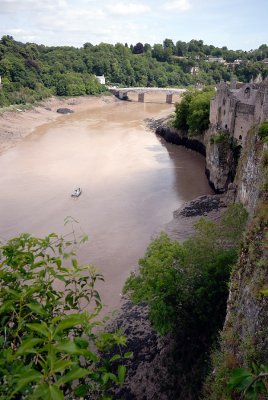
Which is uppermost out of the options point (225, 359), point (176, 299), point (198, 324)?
point (225, 359)

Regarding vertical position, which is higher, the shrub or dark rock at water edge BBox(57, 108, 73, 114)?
the shrub

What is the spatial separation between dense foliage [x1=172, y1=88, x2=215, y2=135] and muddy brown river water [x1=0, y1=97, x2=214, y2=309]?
4.44 meters

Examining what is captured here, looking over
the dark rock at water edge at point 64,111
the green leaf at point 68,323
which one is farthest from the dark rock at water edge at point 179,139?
the green leaf at point 68,323

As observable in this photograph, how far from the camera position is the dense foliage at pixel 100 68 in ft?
302

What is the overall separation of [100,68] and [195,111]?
84617 millimetres

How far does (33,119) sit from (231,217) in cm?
6399

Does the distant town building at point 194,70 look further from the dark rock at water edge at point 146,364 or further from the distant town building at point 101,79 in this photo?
the dark rock at water edge at point 146,364

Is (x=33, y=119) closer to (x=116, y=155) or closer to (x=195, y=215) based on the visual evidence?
(x=116, y=155)

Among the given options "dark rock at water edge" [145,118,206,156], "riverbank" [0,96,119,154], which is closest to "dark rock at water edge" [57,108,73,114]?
"riverbank" [0,96,119,154]

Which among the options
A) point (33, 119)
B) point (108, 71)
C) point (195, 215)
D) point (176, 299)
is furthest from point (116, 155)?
point (108, 71)

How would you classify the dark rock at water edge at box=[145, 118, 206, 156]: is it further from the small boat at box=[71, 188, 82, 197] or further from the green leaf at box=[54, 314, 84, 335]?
the green leaf at box=[54, 314, 84, 335]

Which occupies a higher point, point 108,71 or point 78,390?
point 108,71

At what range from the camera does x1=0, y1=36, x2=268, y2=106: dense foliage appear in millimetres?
92125

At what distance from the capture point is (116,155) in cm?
5150
